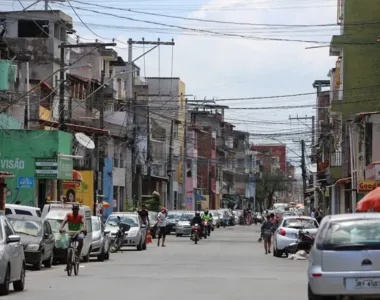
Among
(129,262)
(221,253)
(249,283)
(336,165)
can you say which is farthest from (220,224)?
(249,283)

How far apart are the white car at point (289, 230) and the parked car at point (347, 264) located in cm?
2337

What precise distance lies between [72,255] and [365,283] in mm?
12444

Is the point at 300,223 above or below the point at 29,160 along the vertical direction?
below

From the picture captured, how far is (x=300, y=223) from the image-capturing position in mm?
39844

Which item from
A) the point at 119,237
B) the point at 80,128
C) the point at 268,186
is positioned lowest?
the point at 119,237

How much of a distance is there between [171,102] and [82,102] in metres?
41.9

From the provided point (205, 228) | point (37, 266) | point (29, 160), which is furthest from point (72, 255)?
point (205, 228)

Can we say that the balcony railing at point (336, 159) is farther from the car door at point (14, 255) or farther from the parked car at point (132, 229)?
the car door at point (14, 255)

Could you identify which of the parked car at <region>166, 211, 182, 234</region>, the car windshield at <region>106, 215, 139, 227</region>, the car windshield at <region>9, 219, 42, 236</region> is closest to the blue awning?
the parked car at <region>166, 211, 182, 234</region>

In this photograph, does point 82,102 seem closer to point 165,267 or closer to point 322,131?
point 322,131

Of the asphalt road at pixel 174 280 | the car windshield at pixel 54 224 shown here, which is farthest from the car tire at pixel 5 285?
the car windshield at pixel 54 224

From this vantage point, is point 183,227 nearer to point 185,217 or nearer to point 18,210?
point 185,217

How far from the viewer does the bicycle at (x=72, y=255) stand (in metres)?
26.2

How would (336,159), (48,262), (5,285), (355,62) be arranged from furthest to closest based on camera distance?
(336,159) < (355,62) < (48,262) < (5,285)
